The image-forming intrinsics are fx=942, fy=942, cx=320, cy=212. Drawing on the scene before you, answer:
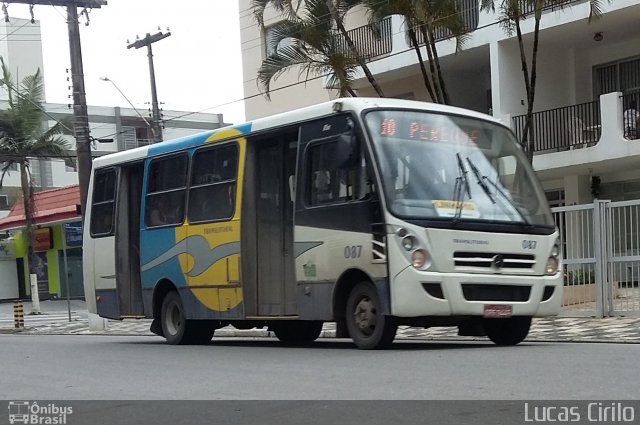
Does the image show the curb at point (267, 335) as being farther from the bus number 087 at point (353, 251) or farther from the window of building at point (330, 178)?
the window of building at point (330, 178)

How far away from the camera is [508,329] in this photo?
481 inches

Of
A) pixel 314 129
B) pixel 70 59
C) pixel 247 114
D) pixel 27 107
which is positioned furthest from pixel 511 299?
pixel 27 107

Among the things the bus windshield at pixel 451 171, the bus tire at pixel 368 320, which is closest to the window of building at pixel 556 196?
the bus windshield at pixel 451 171

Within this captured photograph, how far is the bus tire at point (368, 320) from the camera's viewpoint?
36.0 feet

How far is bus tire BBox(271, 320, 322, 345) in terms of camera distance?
572 inches

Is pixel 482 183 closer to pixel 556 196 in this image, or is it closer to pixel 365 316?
pixel 365 316

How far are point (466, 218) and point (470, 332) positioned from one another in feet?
6.45

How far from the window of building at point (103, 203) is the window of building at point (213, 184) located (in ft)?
8.38

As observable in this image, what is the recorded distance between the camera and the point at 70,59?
24.0 meters

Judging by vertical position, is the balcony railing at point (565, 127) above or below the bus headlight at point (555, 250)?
above

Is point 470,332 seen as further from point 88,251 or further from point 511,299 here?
point 88,251

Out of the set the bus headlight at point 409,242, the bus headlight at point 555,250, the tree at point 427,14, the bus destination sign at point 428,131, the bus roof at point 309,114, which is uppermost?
the tree at point 427,14

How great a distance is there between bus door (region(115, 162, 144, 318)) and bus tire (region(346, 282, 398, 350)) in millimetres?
5510

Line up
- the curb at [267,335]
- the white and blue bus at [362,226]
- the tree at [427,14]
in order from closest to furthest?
the white and blue bus at [362,226] → the curb at [267,335] → the tree at [427,14]
